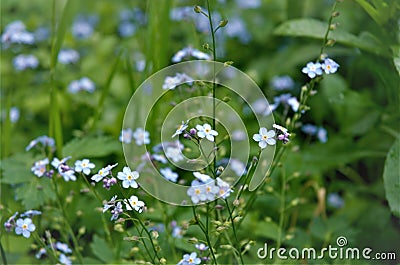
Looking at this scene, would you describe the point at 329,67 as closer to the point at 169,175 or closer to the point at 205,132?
the point at 205,132

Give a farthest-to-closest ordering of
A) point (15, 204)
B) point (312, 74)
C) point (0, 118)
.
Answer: point (0, 118)
point (15, 204)
point (312, 74)

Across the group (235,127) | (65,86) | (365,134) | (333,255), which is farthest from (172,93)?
(333,255)

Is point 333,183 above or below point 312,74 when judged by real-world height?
below

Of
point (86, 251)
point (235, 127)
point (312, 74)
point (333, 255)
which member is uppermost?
point (312, 74)

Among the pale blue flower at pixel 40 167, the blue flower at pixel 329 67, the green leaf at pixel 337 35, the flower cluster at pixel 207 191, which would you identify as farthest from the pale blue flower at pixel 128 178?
the green leaf at pixel 337 35

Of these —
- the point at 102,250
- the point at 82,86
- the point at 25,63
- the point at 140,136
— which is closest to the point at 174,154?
the point at 140,136

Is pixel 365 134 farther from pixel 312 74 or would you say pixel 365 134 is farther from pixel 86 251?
pixel 86 251

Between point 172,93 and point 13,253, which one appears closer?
point 13,253
